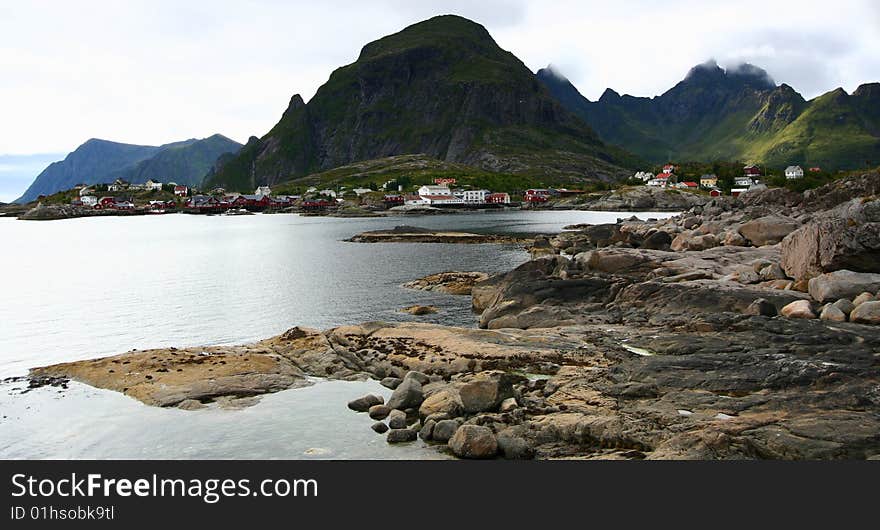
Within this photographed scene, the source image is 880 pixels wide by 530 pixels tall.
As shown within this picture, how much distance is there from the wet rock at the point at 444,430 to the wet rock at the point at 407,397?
11.0ft

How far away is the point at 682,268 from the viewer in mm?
48812

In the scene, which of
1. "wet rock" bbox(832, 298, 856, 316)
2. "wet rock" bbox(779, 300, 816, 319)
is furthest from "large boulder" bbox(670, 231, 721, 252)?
"wet rock" bbox(832, 298, 856, 316)

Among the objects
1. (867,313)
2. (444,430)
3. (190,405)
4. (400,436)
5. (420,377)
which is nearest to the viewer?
(444,430)

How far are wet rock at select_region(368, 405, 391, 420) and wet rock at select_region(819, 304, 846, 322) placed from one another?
24.7 m

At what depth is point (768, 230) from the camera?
6066 centimetres

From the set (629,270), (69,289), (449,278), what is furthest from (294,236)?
(629,270)

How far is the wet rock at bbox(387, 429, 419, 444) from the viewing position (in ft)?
71.3

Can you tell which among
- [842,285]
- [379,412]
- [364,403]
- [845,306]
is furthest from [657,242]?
[379,412]

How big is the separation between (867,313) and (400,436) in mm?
25934

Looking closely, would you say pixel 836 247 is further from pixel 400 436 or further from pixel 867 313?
pixel 400 436

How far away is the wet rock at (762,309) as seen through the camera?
34.1 m

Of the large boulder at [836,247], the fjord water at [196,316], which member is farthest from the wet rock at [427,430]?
the large boulder at [836,247]

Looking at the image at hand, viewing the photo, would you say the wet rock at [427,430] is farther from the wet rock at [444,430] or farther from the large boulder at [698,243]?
the large boulder at [698,243]

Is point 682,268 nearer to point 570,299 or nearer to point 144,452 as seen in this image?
point 570,299
